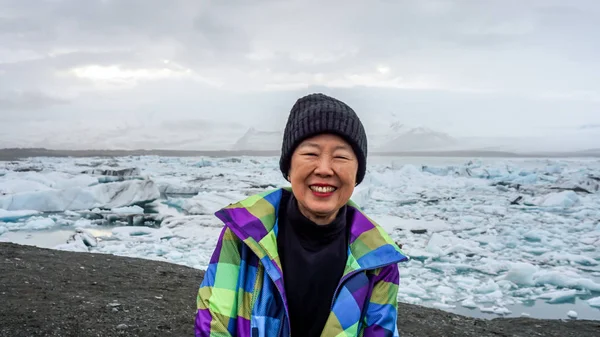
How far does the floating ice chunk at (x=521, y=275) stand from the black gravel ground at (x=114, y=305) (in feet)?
4.96

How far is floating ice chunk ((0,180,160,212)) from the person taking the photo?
421 inches

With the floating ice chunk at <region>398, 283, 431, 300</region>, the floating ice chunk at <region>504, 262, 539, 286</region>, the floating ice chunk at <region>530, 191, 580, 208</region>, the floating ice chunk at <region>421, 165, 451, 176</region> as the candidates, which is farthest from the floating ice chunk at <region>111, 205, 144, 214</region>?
the floating ice chunk at <region>421, 165, 451, 176</region>

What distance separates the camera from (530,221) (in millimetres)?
9797

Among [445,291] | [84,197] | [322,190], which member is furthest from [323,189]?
[84,197]

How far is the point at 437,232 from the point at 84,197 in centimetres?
858

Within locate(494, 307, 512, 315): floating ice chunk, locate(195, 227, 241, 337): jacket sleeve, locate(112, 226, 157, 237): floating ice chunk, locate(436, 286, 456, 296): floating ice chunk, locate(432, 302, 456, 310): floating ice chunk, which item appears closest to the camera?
locate(195, 227, 241, 337): jacket sleeve

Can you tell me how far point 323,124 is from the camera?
1.32 metres

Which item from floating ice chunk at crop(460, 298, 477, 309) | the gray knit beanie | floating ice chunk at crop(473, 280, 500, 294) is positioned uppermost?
the gray knit beanie

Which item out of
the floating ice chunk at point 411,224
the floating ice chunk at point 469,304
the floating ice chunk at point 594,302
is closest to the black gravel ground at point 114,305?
the floating ice chunk at point 469,304

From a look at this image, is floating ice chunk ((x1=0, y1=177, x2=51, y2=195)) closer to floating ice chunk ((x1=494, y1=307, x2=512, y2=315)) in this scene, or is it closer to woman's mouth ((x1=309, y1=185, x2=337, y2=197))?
floating ice chunk ((x1=494, y1=307, x2=512, y2=315))

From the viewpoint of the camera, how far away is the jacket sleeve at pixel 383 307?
4.40 ft

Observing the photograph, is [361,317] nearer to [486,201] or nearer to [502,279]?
[502,279]

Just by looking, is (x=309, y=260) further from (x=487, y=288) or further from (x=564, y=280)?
(x=564, y=280)

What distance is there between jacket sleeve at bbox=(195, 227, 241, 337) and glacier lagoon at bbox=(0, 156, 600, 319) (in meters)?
3.86
